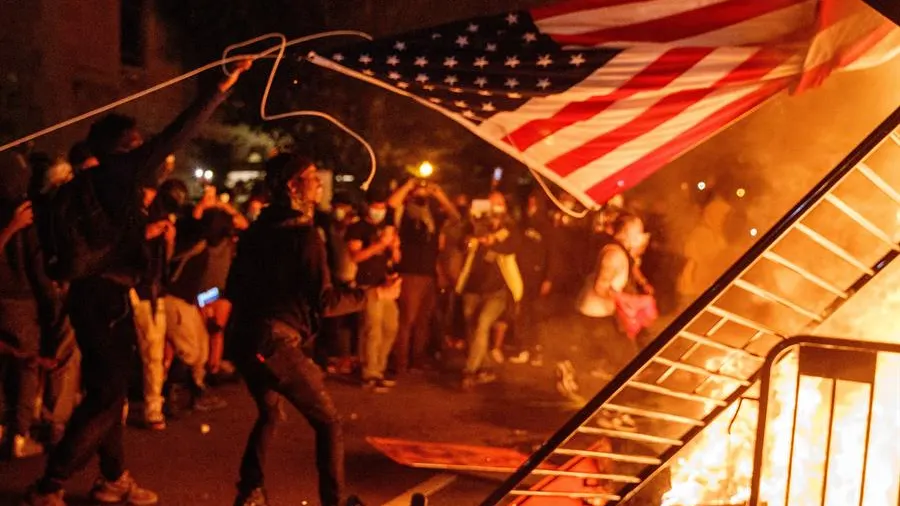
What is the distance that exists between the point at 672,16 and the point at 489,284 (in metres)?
5.82

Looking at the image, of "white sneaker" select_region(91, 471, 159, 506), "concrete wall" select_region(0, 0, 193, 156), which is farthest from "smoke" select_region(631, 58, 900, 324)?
"concrete wall" select_region(0, 0, 193, 156)

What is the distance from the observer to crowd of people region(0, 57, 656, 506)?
5344 millimetres

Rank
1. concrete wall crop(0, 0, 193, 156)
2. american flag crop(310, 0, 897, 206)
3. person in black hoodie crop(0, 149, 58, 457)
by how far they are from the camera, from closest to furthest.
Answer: american flag crop(310, 0, 897, 206) < person in black hoodie crop(0, 149, 58, 457) < concrete wall crop(0, 0, 193, 156)

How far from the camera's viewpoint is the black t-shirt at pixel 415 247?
10578 mm

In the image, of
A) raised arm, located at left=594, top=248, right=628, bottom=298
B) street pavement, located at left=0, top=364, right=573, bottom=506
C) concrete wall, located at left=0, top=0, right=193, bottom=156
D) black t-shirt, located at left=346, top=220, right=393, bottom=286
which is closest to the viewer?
street pavement, located at left=0, top=364, right=573, bottom=506

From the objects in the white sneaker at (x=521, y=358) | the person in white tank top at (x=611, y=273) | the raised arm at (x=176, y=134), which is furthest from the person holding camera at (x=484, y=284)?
the raised arm at (x=176, y=134)

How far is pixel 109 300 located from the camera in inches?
Result: 213

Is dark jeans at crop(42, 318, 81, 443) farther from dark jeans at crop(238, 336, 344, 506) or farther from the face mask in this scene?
the face mask

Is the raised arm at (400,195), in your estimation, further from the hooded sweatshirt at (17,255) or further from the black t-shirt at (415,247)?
the hooded sweatshirt at (17,255)

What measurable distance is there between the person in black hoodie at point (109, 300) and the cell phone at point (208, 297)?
3181mm

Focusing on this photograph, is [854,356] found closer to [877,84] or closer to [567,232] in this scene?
[877,84]

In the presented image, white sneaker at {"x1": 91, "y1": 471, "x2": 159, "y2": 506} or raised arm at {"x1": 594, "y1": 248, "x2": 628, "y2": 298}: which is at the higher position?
raised arm at {"x1": 594, "y1": 248, "x2": 628, "y2": 298}

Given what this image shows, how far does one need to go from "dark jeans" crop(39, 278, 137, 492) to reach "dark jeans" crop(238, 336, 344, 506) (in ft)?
2.25

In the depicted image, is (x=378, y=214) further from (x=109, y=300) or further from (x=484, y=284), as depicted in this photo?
(x=109, y=300)
